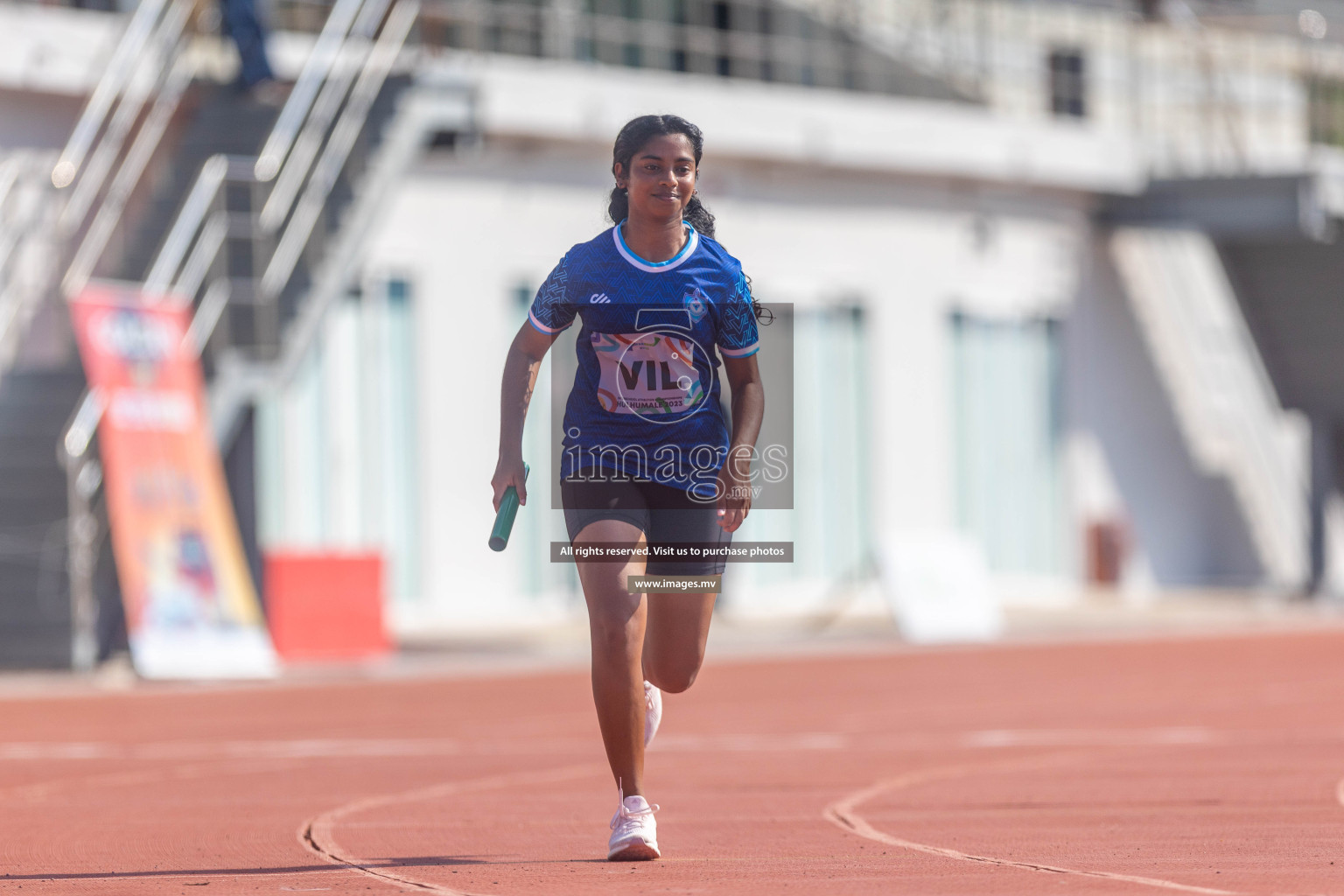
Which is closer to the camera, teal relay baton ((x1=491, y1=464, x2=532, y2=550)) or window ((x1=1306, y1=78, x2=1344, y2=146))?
teal relay baton ((x1=491, y1=464, x2=532, y2=550))

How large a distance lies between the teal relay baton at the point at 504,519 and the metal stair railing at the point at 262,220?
36.3 feet

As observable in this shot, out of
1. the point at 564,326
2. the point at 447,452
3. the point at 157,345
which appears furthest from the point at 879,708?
the point at 447,452

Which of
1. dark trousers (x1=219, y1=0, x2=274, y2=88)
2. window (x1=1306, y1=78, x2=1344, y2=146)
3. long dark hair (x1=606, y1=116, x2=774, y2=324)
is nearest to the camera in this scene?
→ long dark hair (x1=606, y1=116, x2=774, y2=324)

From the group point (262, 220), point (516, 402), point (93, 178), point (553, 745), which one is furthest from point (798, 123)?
point (516, 402)

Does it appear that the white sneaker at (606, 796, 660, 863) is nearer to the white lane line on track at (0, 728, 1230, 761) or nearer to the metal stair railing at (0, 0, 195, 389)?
the white lane line on track at (0, 728, 1230, 761)

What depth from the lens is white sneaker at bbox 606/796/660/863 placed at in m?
7.23

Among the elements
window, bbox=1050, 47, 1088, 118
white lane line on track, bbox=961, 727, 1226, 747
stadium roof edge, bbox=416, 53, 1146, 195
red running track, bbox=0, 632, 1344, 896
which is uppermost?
window, bbox=1050, 47, 1088, 118

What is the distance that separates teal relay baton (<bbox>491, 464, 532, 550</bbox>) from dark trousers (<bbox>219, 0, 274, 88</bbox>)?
14.1 metres

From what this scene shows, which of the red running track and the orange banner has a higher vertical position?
the orange banner

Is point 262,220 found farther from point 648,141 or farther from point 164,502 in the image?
point 648,141

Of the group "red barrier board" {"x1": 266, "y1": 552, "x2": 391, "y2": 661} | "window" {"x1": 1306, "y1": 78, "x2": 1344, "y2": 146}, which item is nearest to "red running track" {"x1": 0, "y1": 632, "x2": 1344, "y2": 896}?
"red barrier board" {"x1": 266, "y1": 552, "x2": 391, "y2": 661}

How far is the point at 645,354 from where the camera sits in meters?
7.37

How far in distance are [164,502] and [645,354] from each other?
11.0 meters

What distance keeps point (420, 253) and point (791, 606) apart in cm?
624
